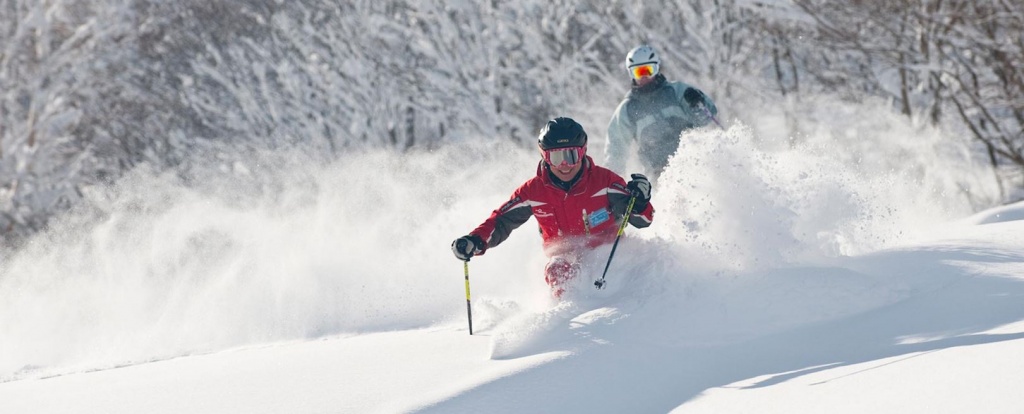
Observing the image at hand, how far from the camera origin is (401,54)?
1970 cm

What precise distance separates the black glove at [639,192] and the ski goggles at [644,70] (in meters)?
2.05

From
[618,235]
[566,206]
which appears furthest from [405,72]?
[618,235]

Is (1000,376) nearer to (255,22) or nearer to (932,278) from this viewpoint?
(932,278)

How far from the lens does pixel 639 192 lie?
6.11m

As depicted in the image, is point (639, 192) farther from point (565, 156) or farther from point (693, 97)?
point (693, 97)

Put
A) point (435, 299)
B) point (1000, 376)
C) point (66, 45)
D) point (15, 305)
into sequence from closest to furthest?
point (1000, 376) < point (435, 299) < point (15, 305) < point (66, 45)

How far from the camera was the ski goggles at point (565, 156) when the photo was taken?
607 cm

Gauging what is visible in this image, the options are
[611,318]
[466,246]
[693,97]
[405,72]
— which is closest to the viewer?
[611,318]

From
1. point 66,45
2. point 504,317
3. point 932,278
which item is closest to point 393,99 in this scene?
point 66,45

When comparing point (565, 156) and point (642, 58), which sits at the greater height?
point (642, 58)

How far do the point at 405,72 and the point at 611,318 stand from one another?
47.5 ft

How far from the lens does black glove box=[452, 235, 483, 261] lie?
6.05 m

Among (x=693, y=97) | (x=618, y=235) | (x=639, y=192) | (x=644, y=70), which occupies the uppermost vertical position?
(x=644, y=70)

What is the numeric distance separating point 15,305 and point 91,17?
1536cm
